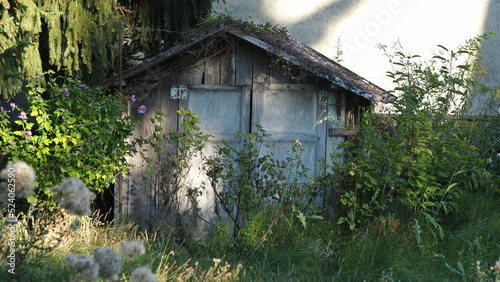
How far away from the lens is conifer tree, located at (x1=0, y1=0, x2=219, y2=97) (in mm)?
6257

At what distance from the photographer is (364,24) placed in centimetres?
1552

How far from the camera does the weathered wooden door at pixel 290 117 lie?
327 inches

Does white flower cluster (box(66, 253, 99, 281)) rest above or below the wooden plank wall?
below

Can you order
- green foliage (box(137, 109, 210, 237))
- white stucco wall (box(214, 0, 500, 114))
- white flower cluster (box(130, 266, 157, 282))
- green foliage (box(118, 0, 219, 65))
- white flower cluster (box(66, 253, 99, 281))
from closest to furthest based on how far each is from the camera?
Answer: white flower cluster (box(66, 253, 99, 281)) < white flower cluster (box(130, 266, 157, 282)) < green foliage (box(137, 109, 210, 237)) < green foliage (box(118, 0, 219, 65)) < white stucco wall (box(214, 0, 500, 114))

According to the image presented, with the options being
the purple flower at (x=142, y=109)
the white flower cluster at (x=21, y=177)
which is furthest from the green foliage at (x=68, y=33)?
the white flower cluster at (x=21, y=177)

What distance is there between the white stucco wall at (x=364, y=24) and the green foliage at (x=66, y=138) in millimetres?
9074

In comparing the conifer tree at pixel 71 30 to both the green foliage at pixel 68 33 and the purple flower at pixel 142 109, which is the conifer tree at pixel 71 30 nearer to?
the green foliage at pixel 68 33

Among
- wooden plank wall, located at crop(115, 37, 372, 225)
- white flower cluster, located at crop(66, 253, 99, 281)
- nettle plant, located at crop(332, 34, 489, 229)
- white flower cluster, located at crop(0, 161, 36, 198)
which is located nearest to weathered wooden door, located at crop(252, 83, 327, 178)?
wooden plank wall, located at crop(115, 37, 372, 225)

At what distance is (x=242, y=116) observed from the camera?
8.29 m

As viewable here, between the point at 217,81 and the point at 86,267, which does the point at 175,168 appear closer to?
the point at 217,81

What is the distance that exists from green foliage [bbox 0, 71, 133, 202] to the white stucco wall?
357 inches

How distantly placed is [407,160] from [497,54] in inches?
425

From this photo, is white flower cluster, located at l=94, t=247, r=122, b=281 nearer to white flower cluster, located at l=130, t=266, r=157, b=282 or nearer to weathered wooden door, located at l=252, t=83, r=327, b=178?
white flower cluster, located at l=130, t=266, r=157, b=282

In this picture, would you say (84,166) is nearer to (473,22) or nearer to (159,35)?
(159,35)
